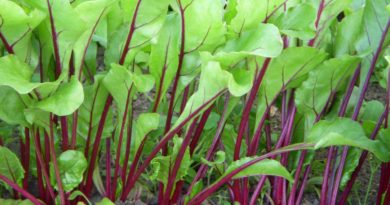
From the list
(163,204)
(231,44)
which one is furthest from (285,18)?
(163,204)

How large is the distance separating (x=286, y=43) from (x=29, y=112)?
542 millimetres

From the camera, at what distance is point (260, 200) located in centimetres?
142

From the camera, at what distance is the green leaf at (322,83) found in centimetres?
125

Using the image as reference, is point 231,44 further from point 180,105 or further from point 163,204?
point 163,204

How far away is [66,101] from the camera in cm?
105

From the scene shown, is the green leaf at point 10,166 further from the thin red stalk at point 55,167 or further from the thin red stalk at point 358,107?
the thin red stalk at point 358,107

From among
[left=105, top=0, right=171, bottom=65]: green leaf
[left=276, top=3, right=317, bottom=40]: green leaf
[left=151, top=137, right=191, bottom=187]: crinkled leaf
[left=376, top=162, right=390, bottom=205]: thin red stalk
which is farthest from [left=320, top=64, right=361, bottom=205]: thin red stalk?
[left=105, top=0, right=171, bottom=65]: green leaf

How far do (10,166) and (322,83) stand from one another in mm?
670

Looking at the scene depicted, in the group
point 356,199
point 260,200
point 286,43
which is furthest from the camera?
point 356,199

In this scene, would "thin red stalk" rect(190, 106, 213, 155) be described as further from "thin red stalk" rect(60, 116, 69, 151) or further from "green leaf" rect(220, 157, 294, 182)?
"thin red stalk" rect(60, 116, 69, 151)

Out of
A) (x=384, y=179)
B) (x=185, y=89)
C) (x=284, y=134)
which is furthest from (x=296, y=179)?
(x=185, y=89)

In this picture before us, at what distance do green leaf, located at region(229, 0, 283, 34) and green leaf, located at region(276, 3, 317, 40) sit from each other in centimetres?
3

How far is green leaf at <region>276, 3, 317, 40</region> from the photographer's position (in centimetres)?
113

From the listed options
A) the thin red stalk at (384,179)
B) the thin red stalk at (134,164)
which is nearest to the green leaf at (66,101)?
the thin red stalk at (134,164)
